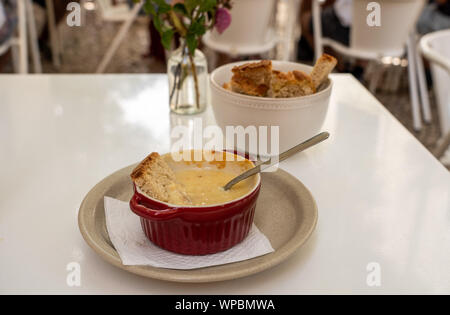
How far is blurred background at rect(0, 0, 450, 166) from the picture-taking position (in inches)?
80.0

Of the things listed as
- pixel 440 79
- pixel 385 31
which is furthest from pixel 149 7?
pixel 385 31

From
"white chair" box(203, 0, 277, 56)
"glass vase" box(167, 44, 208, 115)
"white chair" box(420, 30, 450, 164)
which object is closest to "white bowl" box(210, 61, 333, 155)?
"glass vase" box(167, 44, 208, 115)

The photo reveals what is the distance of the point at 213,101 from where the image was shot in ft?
2.56

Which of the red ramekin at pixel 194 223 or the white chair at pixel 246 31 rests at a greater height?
the red ramekin at pixel 194 223

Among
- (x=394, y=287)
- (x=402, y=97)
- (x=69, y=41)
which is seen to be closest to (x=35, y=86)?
(x=394, y=287)

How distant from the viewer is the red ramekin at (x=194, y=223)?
0.49 m

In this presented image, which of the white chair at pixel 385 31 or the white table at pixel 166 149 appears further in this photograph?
the white chair at pixel 385 31

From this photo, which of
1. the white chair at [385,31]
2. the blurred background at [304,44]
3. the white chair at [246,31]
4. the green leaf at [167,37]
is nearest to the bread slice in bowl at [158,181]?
the green leaf at [167,37]

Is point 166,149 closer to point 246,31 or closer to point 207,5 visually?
point 207,5

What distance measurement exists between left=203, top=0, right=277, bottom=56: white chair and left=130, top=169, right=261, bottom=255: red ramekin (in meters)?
1.59

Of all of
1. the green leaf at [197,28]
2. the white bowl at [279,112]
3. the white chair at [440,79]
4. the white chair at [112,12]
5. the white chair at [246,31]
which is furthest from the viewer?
the white chair at [112,12]

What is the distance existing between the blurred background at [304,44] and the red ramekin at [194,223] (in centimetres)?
82

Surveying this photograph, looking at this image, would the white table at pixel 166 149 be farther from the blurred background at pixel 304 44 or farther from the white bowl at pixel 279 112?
the blurred background at pixel 304 44
